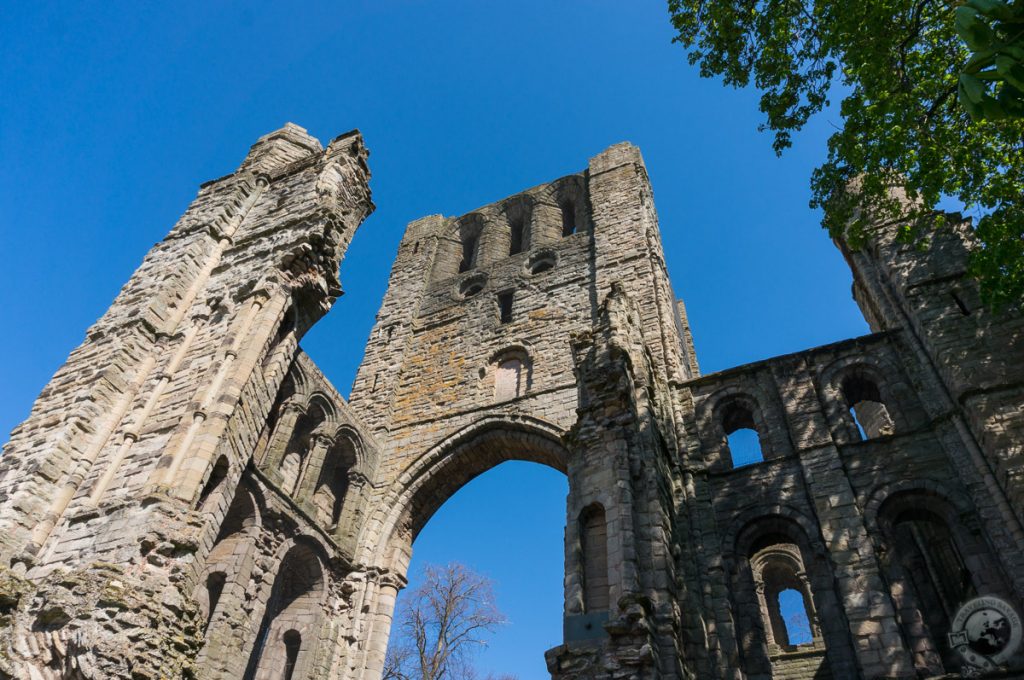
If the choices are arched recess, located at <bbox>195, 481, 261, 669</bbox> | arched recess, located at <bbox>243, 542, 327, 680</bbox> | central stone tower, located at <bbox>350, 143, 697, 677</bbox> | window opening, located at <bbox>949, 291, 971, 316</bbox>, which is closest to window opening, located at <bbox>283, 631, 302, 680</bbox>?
arched recess, located at <bbox>243, 542, 327, 680</bbox>

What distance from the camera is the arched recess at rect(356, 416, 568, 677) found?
40.8ft

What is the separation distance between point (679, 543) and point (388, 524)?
20.0 ft

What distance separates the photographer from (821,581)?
8906 mm

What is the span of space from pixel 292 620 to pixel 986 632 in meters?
10.1

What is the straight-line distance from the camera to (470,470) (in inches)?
546

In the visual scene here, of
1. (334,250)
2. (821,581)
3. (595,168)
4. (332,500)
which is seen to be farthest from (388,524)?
(595,168)

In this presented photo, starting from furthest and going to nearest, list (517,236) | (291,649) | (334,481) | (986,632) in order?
1. (517,236)
2. (334,481)
3. (291,649)
4. (986,632)

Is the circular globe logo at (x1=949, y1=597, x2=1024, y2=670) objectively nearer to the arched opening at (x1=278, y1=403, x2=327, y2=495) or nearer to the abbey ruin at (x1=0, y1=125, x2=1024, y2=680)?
the abbey ruin at (x1=0, y1=125, x2=1024, y2=680)

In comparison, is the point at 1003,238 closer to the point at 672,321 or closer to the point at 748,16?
the point at 748,16

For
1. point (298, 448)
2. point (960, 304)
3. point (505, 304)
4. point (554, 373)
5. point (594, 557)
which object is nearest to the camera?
point (594, 557)

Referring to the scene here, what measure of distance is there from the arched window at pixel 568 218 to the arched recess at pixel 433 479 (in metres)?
7.94

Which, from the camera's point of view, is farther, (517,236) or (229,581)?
(517,236)

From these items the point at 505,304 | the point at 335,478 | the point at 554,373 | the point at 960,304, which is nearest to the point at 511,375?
the point at 554,373

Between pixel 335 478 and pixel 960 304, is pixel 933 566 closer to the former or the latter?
pixel 960 304
